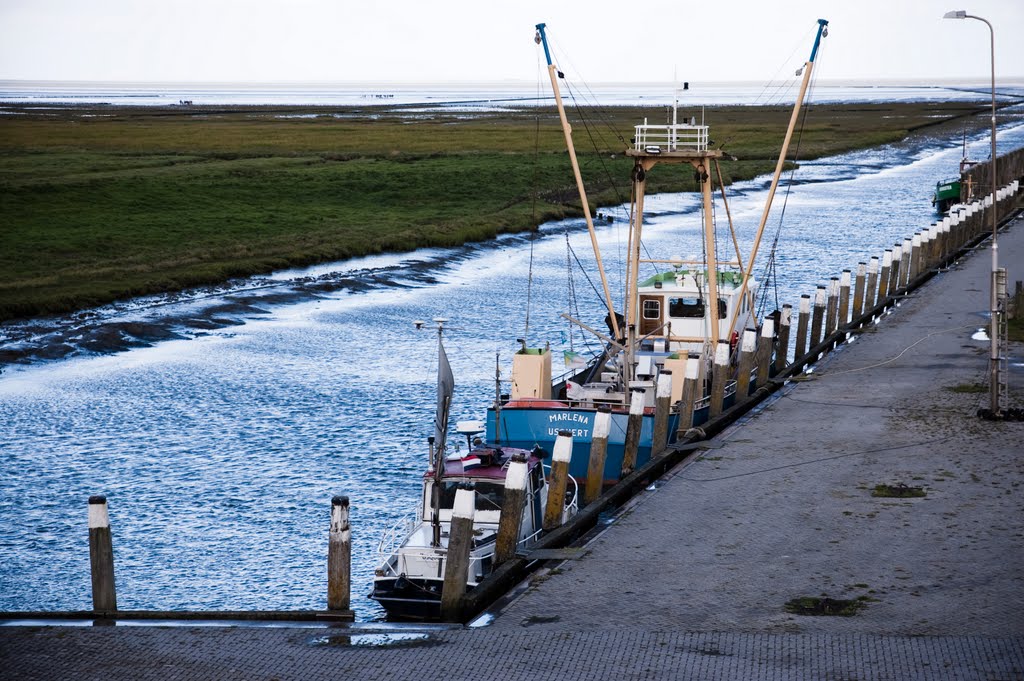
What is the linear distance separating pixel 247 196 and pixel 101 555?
64703mm

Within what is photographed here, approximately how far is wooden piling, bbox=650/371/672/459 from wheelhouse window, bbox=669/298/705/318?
7560 millimetres

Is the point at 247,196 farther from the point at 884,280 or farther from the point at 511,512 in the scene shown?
the point at 511,512

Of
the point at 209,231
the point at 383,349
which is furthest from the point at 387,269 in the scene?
the point at 383,349

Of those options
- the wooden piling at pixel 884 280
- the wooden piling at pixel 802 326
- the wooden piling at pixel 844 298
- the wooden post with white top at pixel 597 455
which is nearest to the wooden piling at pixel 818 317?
the wooden piling at pixel 802 326

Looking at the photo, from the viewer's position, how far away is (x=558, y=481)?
2242cm

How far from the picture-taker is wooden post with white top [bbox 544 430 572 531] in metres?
22.3

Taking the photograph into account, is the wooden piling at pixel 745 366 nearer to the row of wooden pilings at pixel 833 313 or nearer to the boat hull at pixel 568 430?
the row of wooden pilings at pixel 833 313

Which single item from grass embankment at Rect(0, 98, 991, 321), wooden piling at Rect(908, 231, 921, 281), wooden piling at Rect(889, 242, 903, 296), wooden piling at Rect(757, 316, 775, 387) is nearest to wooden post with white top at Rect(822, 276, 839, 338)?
wooden piling at Rect(757, 316, 775, 387)

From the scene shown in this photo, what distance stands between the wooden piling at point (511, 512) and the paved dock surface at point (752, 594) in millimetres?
712

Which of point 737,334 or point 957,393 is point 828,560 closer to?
point 957,393

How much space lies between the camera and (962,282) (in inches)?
2066

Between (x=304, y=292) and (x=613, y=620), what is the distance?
4009cm

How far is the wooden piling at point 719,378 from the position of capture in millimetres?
31328

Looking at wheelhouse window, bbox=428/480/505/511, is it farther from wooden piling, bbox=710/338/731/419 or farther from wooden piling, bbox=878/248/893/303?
wooden piling, bbox=878/248/893/303
